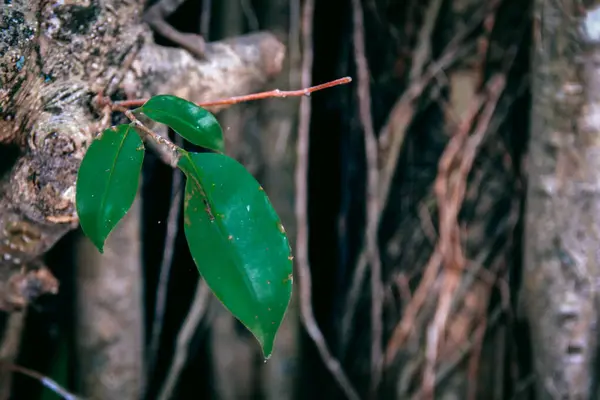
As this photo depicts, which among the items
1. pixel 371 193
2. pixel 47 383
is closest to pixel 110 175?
pixel 47 383

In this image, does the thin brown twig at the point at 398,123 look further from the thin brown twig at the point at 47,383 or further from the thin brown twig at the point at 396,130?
the thin brown twig at the point at 47,383

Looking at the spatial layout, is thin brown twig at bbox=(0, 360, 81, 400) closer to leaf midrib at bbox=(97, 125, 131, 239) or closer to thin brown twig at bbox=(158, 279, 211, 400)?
thin brown twig at bbox=(158, 279, 211, 400)

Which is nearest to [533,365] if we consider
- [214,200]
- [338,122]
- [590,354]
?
[590,354]

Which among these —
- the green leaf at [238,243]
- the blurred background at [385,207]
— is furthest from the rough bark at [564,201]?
the green leaf at [238,243]

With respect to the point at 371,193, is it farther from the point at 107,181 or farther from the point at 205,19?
the point at 107,181

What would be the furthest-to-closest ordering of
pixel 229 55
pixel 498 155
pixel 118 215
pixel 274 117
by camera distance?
pixel 498 155 < pixel 274 117 < pixel 229 55 < pixel 118 215

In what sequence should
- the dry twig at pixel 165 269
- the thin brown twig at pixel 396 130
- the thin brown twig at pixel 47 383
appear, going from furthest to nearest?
the thin brown twig at pixel 396 130, the dry twig at pixel 165 269, the thin brown twig at pixel 47 383

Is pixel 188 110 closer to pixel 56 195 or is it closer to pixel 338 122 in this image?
pixel 56 195

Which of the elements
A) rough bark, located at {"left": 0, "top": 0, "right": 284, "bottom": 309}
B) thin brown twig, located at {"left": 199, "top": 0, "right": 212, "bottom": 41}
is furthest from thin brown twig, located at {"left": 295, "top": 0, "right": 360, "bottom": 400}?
rough bark, located at {"left": 0, "top": 0, "right": 284, "bottom": 309}
